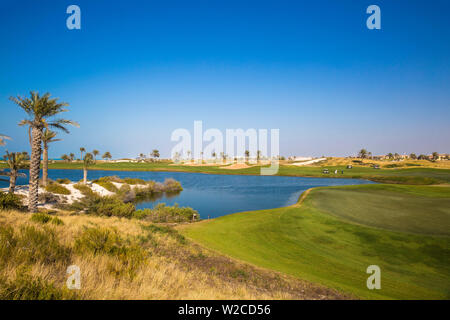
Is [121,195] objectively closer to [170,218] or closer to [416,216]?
[170,218]

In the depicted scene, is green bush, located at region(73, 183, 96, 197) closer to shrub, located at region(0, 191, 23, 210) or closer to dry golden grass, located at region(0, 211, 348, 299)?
shrub, located at region(0, 191, 23, 210)

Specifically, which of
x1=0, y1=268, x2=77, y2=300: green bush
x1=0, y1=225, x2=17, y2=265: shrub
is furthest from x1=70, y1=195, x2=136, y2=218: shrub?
x1=0, y1=268, x2=77, y2=300: green bush

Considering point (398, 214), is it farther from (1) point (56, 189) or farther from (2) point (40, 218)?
(1) point (56, 189)

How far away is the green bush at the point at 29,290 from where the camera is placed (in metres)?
3.99

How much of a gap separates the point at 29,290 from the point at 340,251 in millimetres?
14955

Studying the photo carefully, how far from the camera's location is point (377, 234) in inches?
639

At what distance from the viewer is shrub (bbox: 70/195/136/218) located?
24.7 meters

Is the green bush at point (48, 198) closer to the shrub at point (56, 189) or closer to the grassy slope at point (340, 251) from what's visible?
the shrub at point (56, 189)

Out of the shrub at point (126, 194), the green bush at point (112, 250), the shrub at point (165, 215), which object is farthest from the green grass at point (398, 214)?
the shrub at point (126, 194)

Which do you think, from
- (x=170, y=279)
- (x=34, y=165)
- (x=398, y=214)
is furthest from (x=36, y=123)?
(x=398, y=214)

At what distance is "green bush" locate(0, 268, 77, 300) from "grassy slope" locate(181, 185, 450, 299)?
856 cm

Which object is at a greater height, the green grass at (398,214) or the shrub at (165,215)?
the green grass at (398,214)

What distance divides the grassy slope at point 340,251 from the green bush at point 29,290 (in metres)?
8.56
